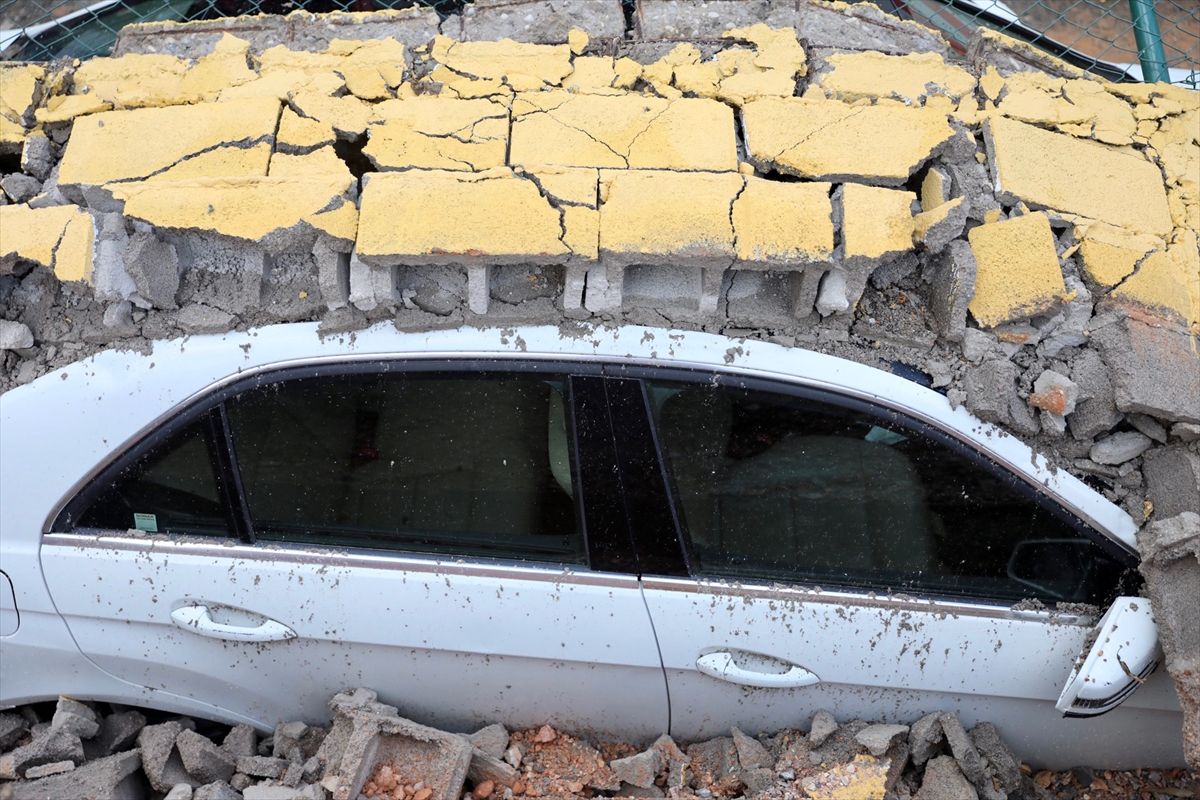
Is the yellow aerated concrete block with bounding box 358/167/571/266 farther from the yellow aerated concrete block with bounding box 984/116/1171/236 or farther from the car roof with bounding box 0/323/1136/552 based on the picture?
the yellow aerated concrete block with bounding box 984/116/1171/236

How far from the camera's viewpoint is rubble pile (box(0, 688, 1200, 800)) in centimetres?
257

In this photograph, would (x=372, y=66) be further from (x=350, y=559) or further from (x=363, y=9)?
(x=350, y=559)

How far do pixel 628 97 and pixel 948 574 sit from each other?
→ 5.18ft

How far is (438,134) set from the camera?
8.55 ft

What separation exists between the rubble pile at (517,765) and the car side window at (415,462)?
560 mm

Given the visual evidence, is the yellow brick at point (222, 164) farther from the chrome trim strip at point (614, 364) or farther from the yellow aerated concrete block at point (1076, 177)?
the yellow aerated concrete block at point (1076, 177)

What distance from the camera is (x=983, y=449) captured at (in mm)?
2322

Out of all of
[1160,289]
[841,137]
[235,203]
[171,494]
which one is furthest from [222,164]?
[1160,289]

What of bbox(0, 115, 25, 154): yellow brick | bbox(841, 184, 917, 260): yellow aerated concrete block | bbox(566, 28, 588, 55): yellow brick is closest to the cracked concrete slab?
bbox(0, 115, 25, 154): yellow brick

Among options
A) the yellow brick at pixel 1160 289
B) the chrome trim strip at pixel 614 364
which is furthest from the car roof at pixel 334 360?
the yellow brick at pixel 1160 289

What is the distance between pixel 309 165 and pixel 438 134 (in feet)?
1.18

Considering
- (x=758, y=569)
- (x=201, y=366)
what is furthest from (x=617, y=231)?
(x=201, y=366)

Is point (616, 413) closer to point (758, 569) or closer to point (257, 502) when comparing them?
point (758, 569)

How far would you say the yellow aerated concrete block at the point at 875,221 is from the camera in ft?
7.68
